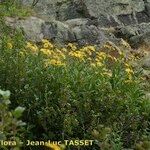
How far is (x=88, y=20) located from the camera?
2202 cm

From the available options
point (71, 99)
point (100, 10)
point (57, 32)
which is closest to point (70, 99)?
point (71, 99)

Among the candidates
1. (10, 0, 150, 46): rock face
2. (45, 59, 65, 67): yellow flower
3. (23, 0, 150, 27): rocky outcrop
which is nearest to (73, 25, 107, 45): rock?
(10, 0, 150, 46): rock face

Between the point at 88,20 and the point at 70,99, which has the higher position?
the point at 88,20

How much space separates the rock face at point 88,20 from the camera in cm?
1808

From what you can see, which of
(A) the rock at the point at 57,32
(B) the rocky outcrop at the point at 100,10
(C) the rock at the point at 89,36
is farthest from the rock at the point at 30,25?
(B) the rocky outcrop at the point at 100,10

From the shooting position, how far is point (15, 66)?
649cm

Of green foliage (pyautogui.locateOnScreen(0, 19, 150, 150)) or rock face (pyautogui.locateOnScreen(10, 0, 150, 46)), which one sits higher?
rock face (pyautogui.locateOnScreen(10, 0, 150, 46))

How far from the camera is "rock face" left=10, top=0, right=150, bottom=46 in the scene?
18.1m

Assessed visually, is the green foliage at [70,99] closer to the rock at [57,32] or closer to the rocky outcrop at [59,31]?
the rocky outcrop at [59,31]

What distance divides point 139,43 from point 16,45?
12812 mm

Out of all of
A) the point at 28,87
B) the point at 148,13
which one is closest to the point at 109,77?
the point at 28,87

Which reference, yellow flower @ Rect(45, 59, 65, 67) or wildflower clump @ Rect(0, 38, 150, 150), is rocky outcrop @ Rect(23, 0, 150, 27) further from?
wildflower clump @ Rect(0, 38, 150, 150)

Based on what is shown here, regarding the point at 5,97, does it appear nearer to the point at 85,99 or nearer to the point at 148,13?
the point at 85,99

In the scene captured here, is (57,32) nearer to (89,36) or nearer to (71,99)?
(89,36)
